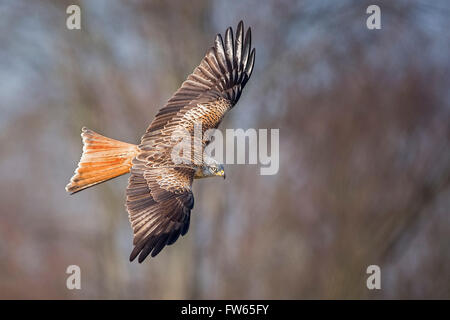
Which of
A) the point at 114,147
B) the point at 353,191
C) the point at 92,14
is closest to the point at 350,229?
the point at 353,191

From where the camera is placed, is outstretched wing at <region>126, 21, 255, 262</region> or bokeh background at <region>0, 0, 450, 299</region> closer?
outstretched wing at <region>126, 21, 255, 262</region>

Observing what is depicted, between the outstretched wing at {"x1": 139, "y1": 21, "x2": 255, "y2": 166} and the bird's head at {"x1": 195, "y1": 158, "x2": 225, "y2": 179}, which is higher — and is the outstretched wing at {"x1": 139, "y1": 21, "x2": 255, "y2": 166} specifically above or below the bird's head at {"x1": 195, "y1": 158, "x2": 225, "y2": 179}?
above

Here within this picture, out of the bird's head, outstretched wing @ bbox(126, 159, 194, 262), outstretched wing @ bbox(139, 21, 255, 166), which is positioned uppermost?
outstretched wing @ bbox(139, 21, 255, 166)

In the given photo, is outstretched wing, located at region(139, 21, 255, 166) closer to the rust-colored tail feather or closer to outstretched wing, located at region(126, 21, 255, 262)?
outstretched wing, located at region(126, 21, 255, 262)

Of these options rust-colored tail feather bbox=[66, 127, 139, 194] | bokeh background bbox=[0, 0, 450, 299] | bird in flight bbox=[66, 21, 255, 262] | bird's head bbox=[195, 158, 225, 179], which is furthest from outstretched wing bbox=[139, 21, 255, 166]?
bokeh background bbox=[0, 0, 450, 299]

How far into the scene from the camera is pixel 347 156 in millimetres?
15492

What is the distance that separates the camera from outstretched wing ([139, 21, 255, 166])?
629 centimetres

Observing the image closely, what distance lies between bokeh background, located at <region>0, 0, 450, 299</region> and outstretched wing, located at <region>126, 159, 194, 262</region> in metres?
7.85

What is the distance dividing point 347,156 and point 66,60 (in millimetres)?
5562

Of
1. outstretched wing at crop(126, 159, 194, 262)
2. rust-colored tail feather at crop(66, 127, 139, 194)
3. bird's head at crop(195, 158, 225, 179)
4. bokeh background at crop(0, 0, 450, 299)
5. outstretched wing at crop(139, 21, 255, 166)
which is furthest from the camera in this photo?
bokeh background at crop(0, 0, 450, 299)

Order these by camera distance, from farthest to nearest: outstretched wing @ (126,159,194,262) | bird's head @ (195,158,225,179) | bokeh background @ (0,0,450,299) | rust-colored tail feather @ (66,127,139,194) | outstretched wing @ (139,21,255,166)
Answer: bokeh background @ (0,0,450,299) → outstretched wing @ (139,21,255,166) → bird's head @ (195,158,225,179) → rust-colored tail feather @ (66,127,139,194) → outstretched wing @ (126,159,194,262)

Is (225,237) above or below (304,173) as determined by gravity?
below

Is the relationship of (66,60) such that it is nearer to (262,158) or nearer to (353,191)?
(262,158)

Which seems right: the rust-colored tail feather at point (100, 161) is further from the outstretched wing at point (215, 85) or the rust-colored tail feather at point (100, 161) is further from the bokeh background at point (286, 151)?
the bokeh background at point (286, 151)
